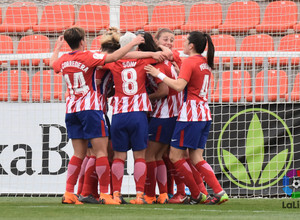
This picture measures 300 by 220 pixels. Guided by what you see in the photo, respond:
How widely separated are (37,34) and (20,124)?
7.18 feet

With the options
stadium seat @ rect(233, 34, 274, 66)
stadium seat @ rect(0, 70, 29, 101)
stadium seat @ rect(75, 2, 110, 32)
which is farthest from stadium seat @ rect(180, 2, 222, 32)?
stadium seat @ rect(0, 70, 29, 101)

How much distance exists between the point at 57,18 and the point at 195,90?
5402mm

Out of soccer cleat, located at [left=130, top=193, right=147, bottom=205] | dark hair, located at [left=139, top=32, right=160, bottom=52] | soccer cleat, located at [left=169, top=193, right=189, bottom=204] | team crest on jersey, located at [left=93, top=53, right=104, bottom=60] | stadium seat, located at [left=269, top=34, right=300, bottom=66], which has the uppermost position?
stadium seat, located at [left=269, top=34, right=300, bottom=66]

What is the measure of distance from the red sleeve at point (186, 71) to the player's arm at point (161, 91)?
11.1 inches

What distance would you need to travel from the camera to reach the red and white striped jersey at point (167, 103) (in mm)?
6484

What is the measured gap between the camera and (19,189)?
819cm

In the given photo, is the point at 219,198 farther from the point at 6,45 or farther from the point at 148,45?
the point at 6,45

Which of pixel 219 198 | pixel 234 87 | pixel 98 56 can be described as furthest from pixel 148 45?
pixel 234 87

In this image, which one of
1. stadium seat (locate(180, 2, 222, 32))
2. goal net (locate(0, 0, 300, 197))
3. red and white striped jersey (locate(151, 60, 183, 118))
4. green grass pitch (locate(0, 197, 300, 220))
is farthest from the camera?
stadium seat (locate(180, 2, 222, 32))

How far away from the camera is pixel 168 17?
11188 millimetres

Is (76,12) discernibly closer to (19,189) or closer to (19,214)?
(19,189)

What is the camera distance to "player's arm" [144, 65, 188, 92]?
6020 mm

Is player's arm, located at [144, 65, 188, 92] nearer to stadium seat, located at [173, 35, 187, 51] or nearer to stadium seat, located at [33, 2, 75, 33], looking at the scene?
stadium seat, located at [173, 35, 187, 51]

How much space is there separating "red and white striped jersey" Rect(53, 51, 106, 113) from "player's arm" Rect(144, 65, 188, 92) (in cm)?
50
